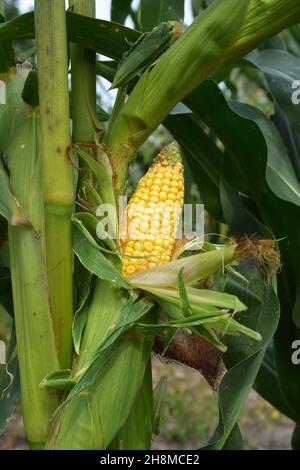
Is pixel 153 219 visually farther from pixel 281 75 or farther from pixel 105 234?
pixel 281 75

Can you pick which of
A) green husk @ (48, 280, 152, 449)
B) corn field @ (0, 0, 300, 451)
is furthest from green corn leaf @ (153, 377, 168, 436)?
green husk @ (48, 280, 152, 449)

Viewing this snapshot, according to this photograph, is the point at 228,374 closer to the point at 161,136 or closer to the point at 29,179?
the point at 29,179

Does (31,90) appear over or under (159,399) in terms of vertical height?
over

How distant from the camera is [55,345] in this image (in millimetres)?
861

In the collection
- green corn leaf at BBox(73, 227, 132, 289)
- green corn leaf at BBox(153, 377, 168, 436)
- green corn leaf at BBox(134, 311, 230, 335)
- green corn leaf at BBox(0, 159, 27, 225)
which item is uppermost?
green corn leaf at BBox(0, 159, 27, 225)

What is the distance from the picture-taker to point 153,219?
86cm

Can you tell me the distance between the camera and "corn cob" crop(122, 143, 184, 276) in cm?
86

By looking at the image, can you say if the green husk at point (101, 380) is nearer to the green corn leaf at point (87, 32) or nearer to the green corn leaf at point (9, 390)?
the green corn leaf at point (9, 390)

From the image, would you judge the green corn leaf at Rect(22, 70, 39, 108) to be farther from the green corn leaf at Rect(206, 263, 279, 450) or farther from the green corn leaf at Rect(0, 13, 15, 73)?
the green corn leaf at Rect(206, 263, 279, 450)

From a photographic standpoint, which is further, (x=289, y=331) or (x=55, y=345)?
(x=289, y=331)

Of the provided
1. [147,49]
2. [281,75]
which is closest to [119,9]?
[281,75]

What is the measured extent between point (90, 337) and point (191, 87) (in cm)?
33

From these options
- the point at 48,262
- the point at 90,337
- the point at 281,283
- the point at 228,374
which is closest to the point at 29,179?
the point at 48,262

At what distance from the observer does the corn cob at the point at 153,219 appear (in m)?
0.86
